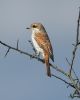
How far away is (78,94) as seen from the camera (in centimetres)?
429

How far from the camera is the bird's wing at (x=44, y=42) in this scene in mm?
10548

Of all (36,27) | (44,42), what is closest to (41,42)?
(44,42)

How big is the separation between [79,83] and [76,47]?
1.53 ft

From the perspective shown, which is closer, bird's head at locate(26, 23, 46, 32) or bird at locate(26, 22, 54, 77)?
bird at locate(26, 22, 54, 77)

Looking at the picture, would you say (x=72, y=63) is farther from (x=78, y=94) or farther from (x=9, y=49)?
(x=9, y=49)

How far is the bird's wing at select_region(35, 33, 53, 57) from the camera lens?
10.5 meters

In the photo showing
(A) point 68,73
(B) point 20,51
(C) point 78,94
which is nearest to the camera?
(C) point 78,94

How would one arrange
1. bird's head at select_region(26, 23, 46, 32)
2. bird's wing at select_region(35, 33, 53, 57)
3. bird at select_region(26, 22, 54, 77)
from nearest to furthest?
bird at select_region(26, 22, 54, 77)
bird's wing at select_region(35, 33, 53, 57)
bird's head at select_region(26, 23, 46, 32)

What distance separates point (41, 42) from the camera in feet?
37.4

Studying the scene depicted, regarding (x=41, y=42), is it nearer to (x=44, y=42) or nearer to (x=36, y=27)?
(x=44, y=42)

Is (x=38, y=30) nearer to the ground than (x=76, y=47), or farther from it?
nearer to the ground

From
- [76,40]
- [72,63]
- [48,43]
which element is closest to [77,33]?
[76,40]

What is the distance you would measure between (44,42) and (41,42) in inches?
10.5

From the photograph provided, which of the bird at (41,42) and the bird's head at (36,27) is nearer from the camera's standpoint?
the bird at (41,42)
